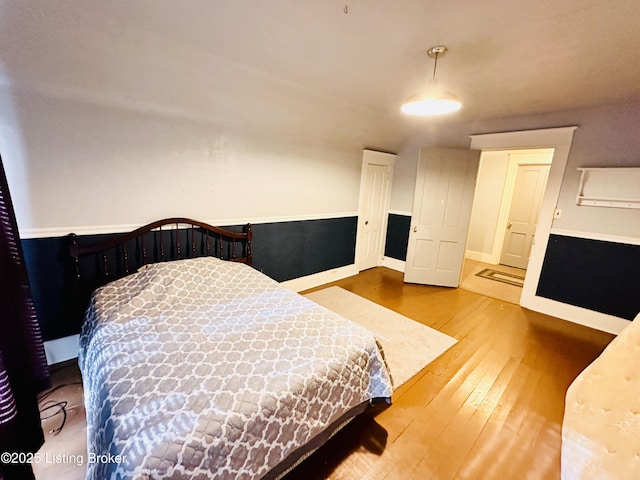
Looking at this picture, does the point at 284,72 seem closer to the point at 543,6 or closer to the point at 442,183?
the point at 543,6

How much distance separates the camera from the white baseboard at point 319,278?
3.61 meters

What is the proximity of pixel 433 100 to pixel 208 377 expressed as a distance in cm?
211

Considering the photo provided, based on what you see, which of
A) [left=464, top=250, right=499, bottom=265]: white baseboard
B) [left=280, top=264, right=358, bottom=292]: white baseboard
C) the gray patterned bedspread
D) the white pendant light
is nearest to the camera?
the gray patterned bedspread

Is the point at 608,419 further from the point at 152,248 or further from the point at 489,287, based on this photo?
the point at 489,287

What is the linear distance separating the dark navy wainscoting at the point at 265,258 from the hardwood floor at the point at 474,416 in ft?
1.61

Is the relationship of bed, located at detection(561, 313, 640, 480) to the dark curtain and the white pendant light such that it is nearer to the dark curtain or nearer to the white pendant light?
Answer: the white pendant light

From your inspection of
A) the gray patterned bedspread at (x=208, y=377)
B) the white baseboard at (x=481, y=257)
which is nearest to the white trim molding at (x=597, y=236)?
the white baseboard at (x=481, y=257)

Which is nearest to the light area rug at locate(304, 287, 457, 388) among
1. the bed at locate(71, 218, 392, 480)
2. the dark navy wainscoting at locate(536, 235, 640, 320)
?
the bed at locate(71, 218, 392, 480)

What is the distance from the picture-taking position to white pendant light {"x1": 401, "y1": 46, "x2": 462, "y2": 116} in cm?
179

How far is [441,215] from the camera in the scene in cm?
396

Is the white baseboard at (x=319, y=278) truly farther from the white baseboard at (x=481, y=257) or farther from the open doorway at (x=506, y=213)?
the white baseboard at (x=481, y=257)

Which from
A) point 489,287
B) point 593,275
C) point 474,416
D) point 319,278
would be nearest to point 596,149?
point 593,275

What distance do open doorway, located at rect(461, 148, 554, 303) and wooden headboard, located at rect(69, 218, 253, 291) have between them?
379 cm

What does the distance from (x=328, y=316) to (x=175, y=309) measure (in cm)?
106
